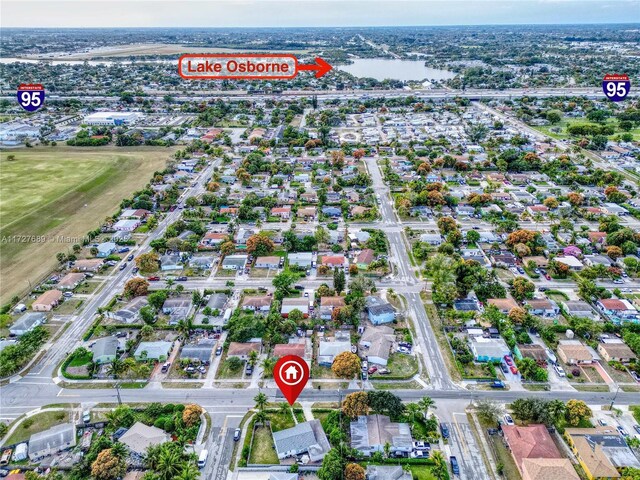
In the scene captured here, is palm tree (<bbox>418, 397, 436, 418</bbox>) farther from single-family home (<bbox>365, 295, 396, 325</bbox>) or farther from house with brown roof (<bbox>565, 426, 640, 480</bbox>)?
single-family home (<bbox>365, 295, 396, 325</bbox>)

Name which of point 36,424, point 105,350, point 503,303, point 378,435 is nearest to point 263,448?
point 378,435

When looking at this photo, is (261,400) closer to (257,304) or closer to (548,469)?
(257,304)

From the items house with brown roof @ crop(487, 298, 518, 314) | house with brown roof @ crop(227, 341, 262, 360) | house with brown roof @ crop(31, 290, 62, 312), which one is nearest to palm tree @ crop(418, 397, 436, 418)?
house with brown roof @ crop(227, 341, 262, 360)

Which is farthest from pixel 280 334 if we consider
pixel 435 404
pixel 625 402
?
pixel 625 402

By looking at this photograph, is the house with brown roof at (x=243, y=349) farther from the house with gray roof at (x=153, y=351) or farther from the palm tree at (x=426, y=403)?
the palm tree at (x=426, y=403)

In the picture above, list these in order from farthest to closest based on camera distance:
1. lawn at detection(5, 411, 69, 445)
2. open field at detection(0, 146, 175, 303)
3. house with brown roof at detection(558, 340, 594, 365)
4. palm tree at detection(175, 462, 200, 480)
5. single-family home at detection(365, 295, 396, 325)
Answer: open field at detection(0, 146, 175, 303) → single-family home at detection(365, 295, 396, 325) → house with brown roof at detection(558, 340, 594, 365) → lawn at detection(5, 411, 69, 445) → palm tree at detection(175, 462, 200, 480)
